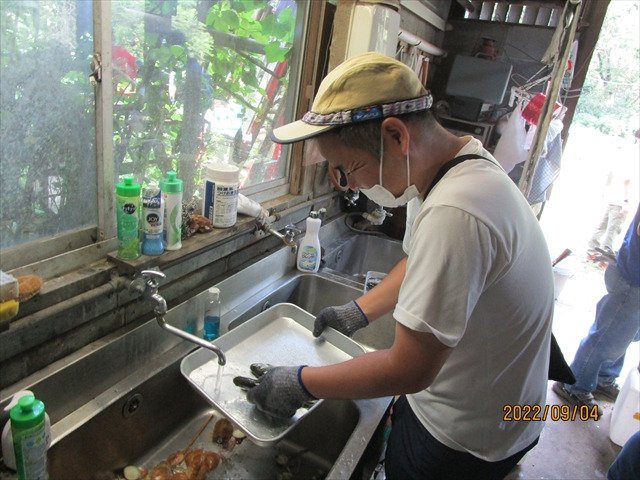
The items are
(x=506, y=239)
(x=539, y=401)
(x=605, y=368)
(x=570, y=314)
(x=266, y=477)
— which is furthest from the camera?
(x=570, y=314)

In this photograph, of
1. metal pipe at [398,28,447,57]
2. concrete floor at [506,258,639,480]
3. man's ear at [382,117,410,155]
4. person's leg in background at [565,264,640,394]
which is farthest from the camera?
person's leg in background at [565,264,640,394]

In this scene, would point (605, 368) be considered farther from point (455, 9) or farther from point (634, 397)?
point (455, 9)

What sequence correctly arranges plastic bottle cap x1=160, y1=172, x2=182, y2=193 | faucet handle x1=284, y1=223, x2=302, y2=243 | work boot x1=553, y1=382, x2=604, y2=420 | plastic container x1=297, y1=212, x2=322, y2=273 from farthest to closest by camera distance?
work boot x1=553, y1=382, x2=604, y2=420 < plastic container x1=297, y1=212, x2=322, y2=273 < faucet handle x1=284, y1=223, x2=302, y2=243 < plastic bottle cap x1=160, y1=172, x2=182, y2=193

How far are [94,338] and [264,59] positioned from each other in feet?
3.71

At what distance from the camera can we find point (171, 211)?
116 cm

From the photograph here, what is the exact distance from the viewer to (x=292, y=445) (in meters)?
1.29

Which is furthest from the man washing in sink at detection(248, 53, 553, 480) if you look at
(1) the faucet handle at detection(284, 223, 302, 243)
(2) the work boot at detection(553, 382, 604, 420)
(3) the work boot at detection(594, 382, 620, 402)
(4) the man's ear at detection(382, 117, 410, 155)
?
(3) the work boot at detection(594, 382, 620, 402)

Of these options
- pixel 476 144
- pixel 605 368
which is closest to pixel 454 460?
pixel 476 144

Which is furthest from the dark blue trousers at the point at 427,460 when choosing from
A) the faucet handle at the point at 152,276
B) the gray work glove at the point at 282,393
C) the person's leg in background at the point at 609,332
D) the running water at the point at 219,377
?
the person's leg in background at the point at 609,332

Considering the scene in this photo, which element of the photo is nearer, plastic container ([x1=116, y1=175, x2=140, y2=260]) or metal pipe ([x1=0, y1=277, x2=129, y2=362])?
metal pipe ([x1=0, y1=277, x2=129, y2=362])

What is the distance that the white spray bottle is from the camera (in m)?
1.83

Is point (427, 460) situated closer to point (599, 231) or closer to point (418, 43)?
point (418, 43)

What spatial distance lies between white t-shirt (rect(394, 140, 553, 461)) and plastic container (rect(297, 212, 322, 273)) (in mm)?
893

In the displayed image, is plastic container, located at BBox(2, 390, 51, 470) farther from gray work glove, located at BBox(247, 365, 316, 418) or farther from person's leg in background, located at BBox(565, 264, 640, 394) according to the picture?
person's leg in background, located at BBox(565, 264, 640, 394)
